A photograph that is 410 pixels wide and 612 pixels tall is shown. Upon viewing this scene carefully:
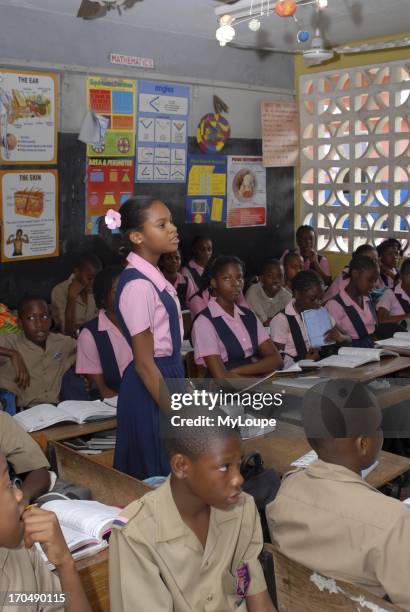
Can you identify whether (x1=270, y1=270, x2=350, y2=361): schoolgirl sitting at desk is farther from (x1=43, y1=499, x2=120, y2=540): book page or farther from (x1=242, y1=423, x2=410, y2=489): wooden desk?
(x1=43, y1=499, x2=120, y2=540): book page

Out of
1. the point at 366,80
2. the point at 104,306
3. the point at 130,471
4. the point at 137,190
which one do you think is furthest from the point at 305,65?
the point at 130,471

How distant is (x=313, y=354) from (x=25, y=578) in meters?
2.79

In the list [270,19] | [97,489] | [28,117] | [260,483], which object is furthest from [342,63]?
[97,489]

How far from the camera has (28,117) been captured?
500cm

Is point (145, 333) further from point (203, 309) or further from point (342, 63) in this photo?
point (342, 63)

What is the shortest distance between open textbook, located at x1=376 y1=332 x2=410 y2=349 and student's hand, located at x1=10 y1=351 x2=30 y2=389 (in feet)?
6.23

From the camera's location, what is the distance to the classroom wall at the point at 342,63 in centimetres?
636

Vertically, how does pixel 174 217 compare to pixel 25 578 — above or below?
above

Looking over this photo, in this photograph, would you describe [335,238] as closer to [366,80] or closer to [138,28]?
[366,80]

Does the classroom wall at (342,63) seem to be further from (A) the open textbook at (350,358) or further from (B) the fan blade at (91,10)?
(A) the open textbook at (350,358)

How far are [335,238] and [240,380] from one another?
4.01 m

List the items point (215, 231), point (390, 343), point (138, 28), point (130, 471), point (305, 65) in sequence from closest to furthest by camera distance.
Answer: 1. point (130, 471)
2. point (390, 343)
3. point (138, 28)
4. point (215, 231)
5. point (305, 65)

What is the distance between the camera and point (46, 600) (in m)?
1.33

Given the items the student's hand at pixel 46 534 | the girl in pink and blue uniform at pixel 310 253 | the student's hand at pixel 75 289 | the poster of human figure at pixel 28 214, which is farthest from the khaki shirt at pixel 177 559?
the girl in pink and blue uniform at pixel 310 253
